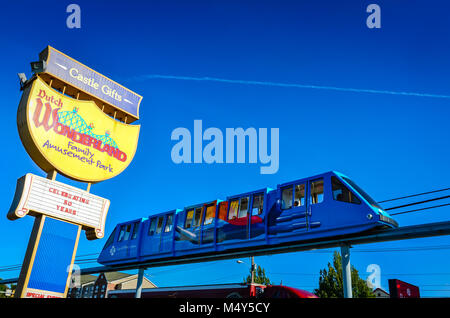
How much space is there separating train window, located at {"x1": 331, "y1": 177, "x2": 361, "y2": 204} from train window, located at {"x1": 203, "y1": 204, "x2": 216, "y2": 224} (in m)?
5.83

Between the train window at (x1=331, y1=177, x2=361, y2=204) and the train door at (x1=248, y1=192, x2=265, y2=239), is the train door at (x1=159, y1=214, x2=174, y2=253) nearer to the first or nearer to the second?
the train door at (x1=248, y1=192, x2=265, y2=239)

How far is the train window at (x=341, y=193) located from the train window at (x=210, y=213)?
19.1 ft

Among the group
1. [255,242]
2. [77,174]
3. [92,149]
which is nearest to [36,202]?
[77,174]

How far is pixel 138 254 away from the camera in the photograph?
19.3 m

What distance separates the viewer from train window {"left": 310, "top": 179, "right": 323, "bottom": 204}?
13.6 metres

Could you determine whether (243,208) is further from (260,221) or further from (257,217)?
(260,221)

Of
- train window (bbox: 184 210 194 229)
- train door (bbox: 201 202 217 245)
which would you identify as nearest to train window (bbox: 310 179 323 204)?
train door (bbox: 201 202 217 245)

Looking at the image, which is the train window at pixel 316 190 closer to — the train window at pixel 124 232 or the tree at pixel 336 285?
the train window at pixel 124 232

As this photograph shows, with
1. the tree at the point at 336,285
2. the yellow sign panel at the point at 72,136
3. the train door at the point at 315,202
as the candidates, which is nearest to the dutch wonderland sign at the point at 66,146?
the yellow sign panel at the point at 72,136

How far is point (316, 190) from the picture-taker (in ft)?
45.0

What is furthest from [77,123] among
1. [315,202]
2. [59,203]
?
[315,202]
